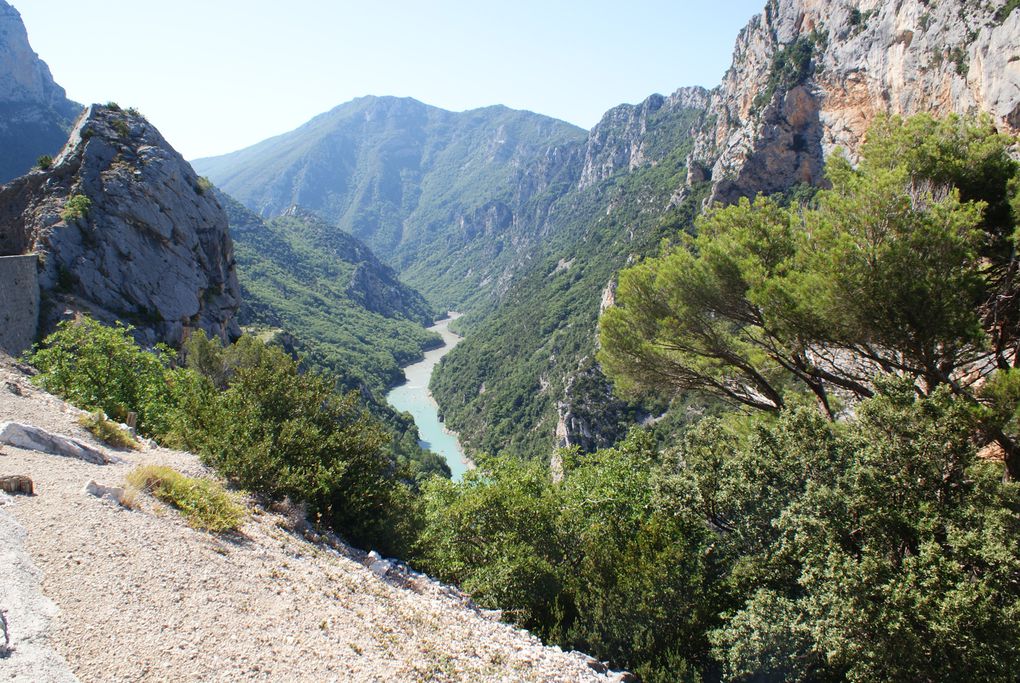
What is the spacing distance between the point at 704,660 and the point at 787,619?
1535mm

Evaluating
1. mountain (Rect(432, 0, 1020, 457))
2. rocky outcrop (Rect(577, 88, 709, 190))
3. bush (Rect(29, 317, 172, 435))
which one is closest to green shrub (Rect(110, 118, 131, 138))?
bush (Rect(29, 317, 172, 435))

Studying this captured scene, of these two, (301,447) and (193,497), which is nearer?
(193,497)

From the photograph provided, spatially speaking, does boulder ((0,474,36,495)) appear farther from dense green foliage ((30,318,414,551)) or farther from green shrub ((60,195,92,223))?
green shrub ((60,195,92,223))

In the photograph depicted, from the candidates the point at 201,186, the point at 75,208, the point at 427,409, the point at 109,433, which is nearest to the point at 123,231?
the point at 75,208

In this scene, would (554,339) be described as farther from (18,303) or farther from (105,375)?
(105,375)

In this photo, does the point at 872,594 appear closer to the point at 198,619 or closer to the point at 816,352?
the point at 816,352

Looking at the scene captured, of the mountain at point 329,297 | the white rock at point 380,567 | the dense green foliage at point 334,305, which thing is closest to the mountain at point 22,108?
the mountain at point 329,297

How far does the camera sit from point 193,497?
7.70 meters

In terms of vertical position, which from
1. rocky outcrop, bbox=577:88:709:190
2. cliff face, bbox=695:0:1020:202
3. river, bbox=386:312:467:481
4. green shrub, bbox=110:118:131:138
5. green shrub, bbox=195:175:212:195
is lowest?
river, bbox=386:312:467:481

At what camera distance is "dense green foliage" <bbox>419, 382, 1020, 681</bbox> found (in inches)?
215

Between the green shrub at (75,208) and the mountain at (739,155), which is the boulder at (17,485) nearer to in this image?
the mountain at (739,155)

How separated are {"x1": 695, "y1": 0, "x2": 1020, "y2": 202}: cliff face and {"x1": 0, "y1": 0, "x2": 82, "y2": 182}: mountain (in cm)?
8506

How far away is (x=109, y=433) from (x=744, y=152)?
6711 centimetres

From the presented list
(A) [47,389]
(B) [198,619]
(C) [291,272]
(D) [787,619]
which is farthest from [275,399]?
(C) [291,272]
